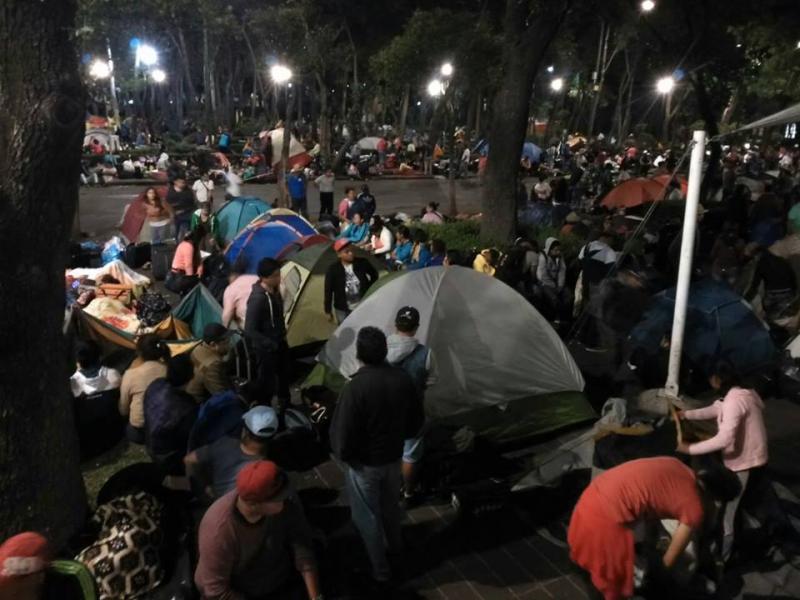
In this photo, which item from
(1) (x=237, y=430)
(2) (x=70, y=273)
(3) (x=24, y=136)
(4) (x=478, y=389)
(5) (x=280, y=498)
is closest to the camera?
(5) (x=280, y=498)

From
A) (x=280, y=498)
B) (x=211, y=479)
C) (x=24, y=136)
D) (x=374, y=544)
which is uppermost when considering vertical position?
(x=24, y=136)

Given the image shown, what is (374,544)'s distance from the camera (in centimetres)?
448

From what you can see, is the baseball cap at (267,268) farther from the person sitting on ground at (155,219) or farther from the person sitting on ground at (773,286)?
the person sitting on ground at (155,219)

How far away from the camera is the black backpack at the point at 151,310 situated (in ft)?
26.5

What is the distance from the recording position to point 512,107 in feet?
37.8

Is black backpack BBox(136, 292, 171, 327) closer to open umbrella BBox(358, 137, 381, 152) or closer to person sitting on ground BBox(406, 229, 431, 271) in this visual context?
person sitting on ground BBox(406, 229, 431, 271)

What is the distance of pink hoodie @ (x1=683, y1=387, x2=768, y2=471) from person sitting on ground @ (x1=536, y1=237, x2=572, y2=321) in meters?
4.84

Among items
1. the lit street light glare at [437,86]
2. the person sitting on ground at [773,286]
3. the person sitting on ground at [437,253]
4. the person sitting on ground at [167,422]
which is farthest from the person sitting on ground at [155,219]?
the lit street light glare at [437,86]

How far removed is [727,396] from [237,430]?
10.7ft

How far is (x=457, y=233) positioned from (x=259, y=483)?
9.45m

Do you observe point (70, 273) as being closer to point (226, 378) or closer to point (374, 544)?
point (226, 378)

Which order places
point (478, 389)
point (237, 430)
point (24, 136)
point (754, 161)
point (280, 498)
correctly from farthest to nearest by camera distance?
1. point (754, 161)
2. point (478, 389)
3. point (237, 430)
4. point (24, 136)
5. point (280, 498)

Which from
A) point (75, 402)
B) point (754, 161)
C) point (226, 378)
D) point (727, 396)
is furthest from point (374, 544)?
point (754, 161)

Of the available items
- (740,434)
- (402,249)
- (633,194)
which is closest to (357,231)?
(402,249)
